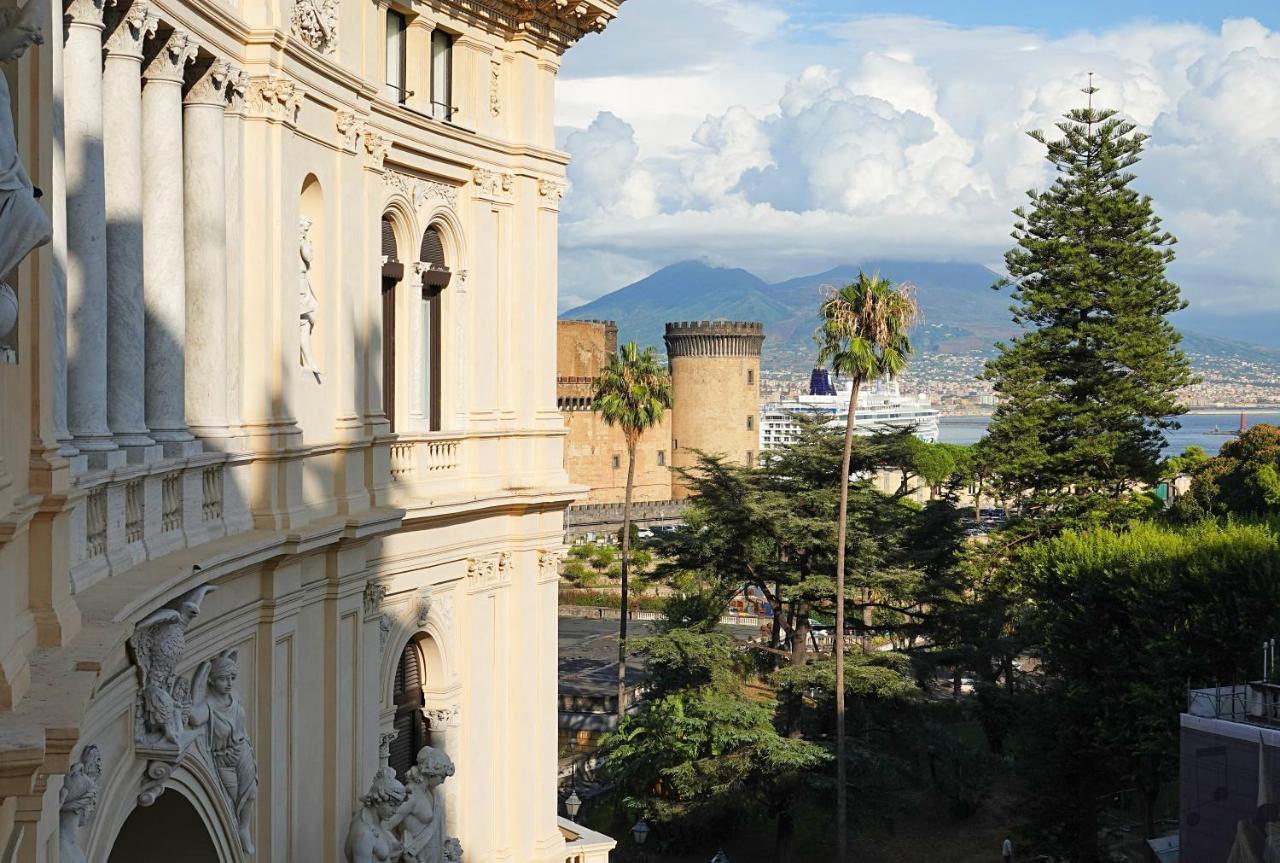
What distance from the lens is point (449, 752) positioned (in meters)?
18.3

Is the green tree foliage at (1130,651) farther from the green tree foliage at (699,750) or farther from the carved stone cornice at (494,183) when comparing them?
the carved stone cornice at (494,183)

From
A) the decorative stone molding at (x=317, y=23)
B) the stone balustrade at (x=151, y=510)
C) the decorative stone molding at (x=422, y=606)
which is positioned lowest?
the decorative stone molding at (x=422, y=606)

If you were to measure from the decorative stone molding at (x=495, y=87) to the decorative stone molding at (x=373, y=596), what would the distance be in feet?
19.8

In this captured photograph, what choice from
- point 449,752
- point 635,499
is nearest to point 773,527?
point 449,752

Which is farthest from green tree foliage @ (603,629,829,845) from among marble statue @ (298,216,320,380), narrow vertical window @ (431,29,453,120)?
marble statue @ (298,216,320,380)

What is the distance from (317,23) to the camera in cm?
1390

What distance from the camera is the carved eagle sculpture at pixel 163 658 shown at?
9.16m

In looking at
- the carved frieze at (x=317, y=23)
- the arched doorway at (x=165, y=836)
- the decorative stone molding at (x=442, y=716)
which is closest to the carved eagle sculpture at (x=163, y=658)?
the arched doorway at (x=165, y=836)

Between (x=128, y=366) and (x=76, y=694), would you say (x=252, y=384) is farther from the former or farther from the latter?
(x=76, y=694)

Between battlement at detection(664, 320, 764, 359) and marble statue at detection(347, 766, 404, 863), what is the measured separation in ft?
294

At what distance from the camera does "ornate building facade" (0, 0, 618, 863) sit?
7234 millimetres

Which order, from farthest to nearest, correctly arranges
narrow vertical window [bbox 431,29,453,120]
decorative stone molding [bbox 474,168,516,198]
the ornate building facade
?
decorative stone molding [bbox 474,168,516,198]
narrow vertical window [bbox 431,29,453,120]
the ornate building facade

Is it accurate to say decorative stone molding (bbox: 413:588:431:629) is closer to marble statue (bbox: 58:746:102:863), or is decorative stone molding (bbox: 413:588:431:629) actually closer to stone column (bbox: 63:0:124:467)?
stone column (bbox: 63:0:124:467)

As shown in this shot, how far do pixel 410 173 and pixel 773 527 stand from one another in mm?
20261
